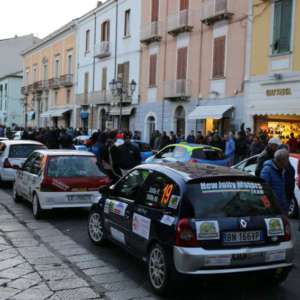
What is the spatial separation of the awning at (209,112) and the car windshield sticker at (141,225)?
666 inches

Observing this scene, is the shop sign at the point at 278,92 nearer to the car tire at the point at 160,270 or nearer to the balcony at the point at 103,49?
the car tire at the point at 160,270

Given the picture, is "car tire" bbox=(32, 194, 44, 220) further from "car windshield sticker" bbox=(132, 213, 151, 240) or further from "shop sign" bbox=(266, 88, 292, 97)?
"shop sign" bbox=(266, 88, 292, 97)

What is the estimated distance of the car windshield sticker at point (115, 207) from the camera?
22.3 ft

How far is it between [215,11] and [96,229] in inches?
709

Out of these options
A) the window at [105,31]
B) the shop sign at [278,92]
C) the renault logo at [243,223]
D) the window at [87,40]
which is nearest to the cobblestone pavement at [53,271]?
the renault logo at [243,223]

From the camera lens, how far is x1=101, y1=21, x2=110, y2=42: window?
37.0 metres

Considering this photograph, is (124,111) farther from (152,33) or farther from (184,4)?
(184,4)

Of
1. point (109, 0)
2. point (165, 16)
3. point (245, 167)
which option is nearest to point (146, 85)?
point (165, 16)

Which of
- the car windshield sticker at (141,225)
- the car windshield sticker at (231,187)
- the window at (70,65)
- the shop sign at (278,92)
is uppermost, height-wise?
the window at (70,65)

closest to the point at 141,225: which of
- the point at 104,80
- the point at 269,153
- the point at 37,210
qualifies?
the point at 269,153

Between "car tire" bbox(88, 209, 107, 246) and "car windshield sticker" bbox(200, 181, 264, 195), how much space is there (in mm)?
2357

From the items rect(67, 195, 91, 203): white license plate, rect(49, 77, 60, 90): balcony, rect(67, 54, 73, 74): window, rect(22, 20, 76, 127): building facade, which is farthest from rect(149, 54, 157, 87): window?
rect(67, 195, 91, 203): white license plate

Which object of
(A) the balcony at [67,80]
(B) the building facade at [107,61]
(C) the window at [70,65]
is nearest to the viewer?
(B) the building facade at [107,61]

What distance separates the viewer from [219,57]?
24.1 metres
